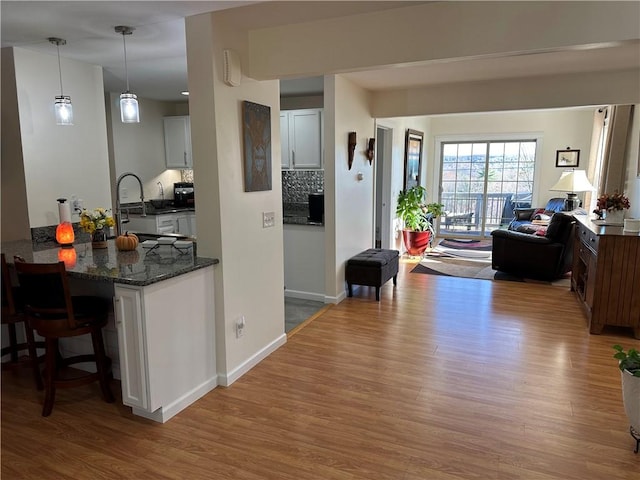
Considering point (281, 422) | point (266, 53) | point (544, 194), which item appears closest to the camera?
point (281, 422)

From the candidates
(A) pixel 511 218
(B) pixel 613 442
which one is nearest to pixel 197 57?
(B) pixel 613 442

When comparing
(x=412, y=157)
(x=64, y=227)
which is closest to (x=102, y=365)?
(x=64, y=227)

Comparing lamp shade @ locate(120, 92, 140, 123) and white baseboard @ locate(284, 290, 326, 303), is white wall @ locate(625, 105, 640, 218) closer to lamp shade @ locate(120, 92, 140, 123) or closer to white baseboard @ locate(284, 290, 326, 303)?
white baseboard @ locate(284, 290, 326, 303)

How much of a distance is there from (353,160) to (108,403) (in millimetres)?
3504

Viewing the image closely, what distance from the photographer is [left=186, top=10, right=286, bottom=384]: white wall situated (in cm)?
279

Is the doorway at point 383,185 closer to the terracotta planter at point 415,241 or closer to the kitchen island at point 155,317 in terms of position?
the terracotta planter at point 415,241

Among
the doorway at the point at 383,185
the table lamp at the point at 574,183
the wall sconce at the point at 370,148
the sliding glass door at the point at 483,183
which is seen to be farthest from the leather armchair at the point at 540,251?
the sliding glass door at the point at 483,183

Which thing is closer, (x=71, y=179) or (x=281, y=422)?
(x=281, y=422)

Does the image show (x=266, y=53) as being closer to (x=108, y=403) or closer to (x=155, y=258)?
(x=155, y=258)

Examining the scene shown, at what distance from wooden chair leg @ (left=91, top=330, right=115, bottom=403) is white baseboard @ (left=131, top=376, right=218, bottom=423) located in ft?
0.79

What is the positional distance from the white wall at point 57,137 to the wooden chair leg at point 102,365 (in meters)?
1.35

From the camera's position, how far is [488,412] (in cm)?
272

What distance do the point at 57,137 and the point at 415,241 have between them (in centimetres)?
530

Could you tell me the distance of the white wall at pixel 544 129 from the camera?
8.17m
